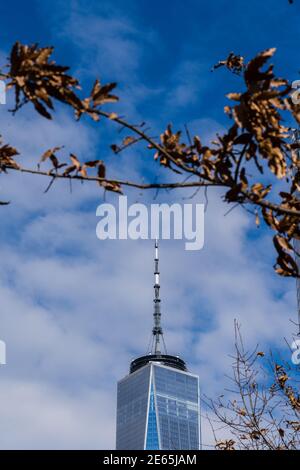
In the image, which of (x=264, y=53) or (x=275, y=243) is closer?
(x=264, y=53)

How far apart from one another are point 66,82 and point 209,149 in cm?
94

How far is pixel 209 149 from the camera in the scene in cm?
408

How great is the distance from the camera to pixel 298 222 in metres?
4.26
